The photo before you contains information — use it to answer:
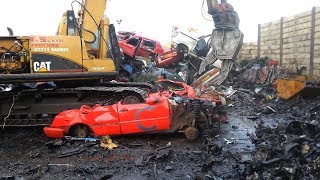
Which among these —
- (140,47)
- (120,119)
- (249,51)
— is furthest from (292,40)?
(120,119)

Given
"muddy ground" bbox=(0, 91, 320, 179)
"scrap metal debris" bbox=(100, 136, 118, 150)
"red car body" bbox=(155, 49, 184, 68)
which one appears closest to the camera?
"muddy ground" bbox=(0, 91, 320, 179)

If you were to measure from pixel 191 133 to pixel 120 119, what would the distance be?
1.25m

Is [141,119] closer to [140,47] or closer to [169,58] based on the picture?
[169,58]

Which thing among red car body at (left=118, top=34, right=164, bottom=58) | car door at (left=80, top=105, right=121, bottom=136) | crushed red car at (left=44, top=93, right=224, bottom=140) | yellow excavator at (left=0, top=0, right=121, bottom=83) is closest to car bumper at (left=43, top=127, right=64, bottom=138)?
crushed red car at (left=44, top=93, right=224, bottom=140)

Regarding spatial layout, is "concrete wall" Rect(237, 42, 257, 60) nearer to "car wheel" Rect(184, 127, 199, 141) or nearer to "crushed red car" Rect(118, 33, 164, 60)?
"crushed red car" Rect(118, 33, 164, 60)

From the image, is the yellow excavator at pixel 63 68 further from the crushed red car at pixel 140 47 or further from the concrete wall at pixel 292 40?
the concrete wall at pixel 292 40

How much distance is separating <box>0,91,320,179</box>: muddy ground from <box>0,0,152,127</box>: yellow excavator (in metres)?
0.53

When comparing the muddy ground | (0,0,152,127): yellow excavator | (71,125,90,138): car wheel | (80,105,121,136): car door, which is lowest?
the muddy ground

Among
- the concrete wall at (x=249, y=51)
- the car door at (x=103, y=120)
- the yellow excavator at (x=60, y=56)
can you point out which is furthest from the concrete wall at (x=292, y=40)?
the car door at (x=103, y=120)

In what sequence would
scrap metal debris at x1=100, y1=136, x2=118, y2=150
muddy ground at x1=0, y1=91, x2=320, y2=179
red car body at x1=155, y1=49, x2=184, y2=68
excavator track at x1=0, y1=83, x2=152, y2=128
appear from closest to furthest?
muddy ground at x1=0, y1=91, x2=320, y2=179
scrap metal debris at x1=100, y1=136, x2=118, y2=150
excavator track at x1=0, y1=83, x2=152, y2=128
red car body at x1=155, y1=49, x2=184, y2=68

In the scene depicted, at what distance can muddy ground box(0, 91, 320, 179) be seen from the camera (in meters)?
4.29

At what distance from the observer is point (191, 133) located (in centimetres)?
602

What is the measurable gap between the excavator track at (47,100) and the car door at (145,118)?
0.85 m

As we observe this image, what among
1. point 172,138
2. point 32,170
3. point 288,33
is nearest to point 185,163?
point 172,138
